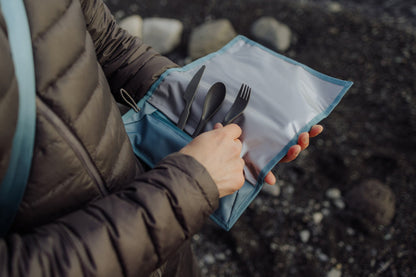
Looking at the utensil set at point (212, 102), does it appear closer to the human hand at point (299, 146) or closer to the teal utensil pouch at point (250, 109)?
the teal utensil pouch at point (250, 109)

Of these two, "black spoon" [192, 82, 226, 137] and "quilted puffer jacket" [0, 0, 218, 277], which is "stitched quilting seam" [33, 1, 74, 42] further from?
"black spoon" [192, 82, 226, 137]

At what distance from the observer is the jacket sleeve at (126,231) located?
1.91 feet

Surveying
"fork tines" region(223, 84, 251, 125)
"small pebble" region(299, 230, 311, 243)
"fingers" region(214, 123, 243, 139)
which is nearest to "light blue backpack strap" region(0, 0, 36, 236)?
"fingers" region(214, 123, 243, 139)

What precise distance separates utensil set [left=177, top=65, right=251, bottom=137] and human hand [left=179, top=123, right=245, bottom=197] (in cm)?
17

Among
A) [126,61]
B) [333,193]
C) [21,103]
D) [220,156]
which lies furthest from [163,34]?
[21,103]

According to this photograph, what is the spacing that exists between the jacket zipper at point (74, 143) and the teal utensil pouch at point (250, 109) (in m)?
0.38

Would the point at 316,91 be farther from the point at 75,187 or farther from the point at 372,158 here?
the point at 372,158

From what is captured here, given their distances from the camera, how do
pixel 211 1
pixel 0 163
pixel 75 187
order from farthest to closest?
pixel 211 1 < pixel 75 187 < pixel 0 163

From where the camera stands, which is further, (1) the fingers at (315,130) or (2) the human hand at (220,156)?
(1) the fingers at (315,130)

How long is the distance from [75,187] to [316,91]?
2.91 feet

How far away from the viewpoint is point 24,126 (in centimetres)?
59

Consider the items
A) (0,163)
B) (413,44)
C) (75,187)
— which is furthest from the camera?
(413,44)

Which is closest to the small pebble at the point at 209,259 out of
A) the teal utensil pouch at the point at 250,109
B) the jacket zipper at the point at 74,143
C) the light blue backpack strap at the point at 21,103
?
the teal utensil pouch at the point at 250,109

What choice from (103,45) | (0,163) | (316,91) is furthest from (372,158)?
(0,163)
